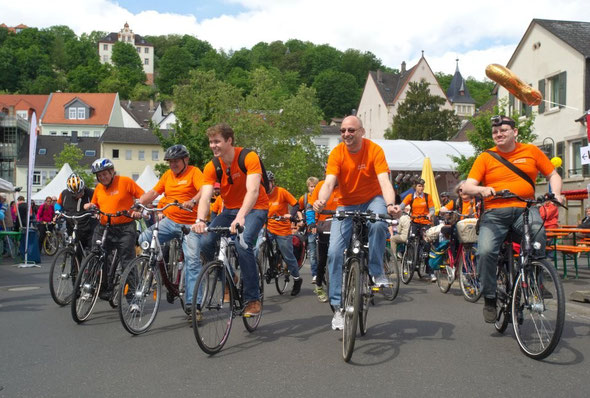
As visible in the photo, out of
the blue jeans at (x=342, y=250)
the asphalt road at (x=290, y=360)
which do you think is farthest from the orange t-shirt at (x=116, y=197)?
the blue jeans at (x=342, y=250)

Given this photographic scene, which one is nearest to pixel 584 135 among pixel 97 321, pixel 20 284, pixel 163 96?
pixel 20 284

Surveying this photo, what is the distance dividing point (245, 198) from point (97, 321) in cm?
268

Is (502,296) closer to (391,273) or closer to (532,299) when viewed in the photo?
(532,299)

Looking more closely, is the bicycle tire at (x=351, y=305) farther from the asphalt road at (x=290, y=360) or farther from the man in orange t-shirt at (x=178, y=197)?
the man in orange t-shirt at (x=178, y=197)

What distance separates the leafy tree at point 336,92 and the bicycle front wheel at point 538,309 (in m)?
96.6

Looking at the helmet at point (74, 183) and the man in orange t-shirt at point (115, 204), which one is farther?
the helmet at point (74, 183)

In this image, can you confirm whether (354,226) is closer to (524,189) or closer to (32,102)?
(524,189)

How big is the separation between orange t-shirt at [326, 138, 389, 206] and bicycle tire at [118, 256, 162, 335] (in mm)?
2079

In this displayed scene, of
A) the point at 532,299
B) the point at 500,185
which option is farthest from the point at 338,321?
the point at 500,185

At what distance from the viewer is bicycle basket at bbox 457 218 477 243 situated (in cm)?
971

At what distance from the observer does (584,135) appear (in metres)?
31.5

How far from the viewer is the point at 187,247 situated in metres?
7.72

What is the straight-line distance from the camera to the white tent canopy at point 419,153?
26.5 meters

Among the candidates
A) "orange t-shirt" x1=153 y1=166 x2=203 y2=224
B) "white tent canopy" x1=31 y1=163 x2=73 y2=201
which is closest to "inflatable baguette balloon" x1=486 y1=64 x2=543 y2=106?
"orange t-shirt" x1=153 y1=166 x2=203 y2=224
